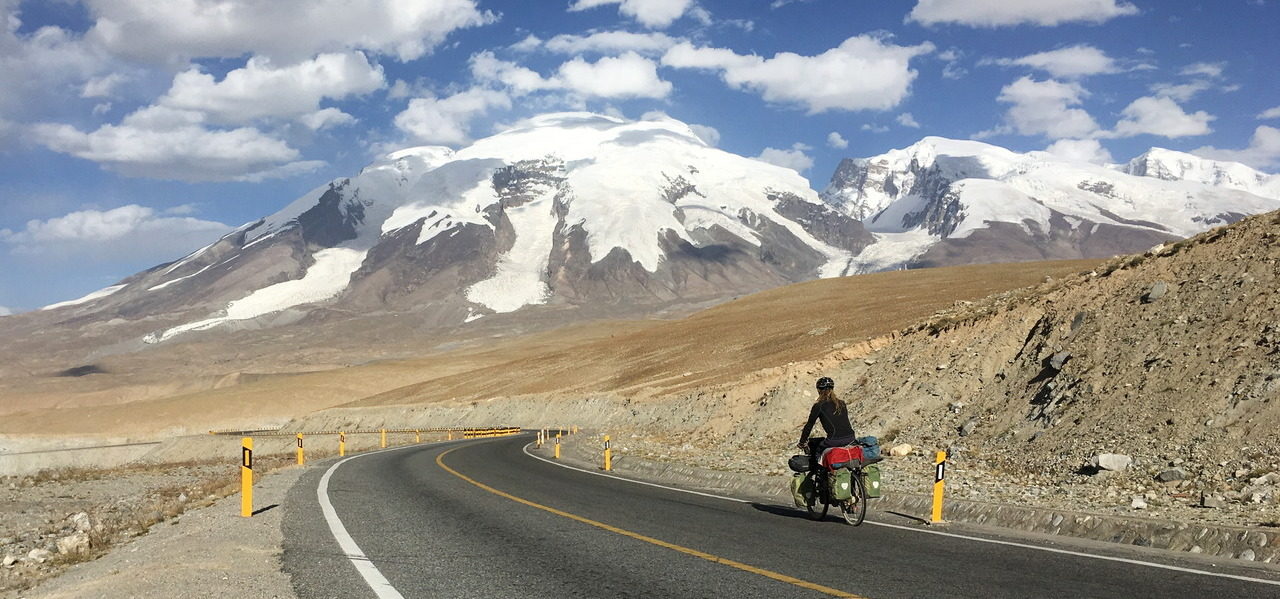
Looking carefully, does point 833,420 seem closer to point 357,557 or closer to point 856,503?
point 856,503

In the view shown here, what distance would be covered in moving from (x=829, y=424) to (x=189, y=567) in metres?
8.32

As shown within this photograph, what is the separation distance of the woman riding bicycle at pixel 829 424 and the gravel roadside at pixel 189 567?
23.9ft

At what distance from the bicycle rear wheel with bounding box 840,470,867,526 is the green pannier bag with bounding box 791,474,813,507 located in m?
0.83

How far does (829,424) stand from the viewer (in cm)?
1318

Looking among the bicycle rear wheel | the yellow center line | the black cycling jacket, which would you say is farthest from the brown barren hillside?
the bicycle rear wheel

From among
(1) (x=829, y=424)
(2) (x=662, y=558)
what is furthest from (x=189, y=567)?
(1) (x=829, y=424)

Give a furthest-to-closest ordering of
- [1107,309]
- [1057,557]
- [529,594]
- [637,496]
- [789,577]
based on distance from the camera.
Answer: [1107,309], [637,496], [1057,557], [789,577], [529,594]

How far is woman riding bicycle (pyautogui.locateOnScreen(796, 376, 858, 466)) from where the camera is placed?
43.2ft

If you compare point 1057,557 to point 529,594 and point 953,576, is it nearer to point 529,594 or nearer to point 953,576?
point 953,576

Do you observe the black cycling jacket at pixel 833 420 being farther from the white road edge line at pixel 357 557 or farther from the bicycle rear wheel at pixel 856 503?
the white road edge line at pixel 357 557

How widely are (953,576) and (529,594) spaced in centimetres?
405

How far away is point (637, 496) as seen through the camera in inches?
669

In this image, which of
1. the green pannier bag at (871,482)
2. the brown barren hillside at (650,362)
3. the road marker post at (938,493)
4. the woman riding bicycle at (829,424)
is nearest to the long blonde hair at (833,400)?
the woman riding bicycle at (829,424)

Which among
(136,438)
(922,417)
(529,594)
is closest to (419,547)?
(529,594)
